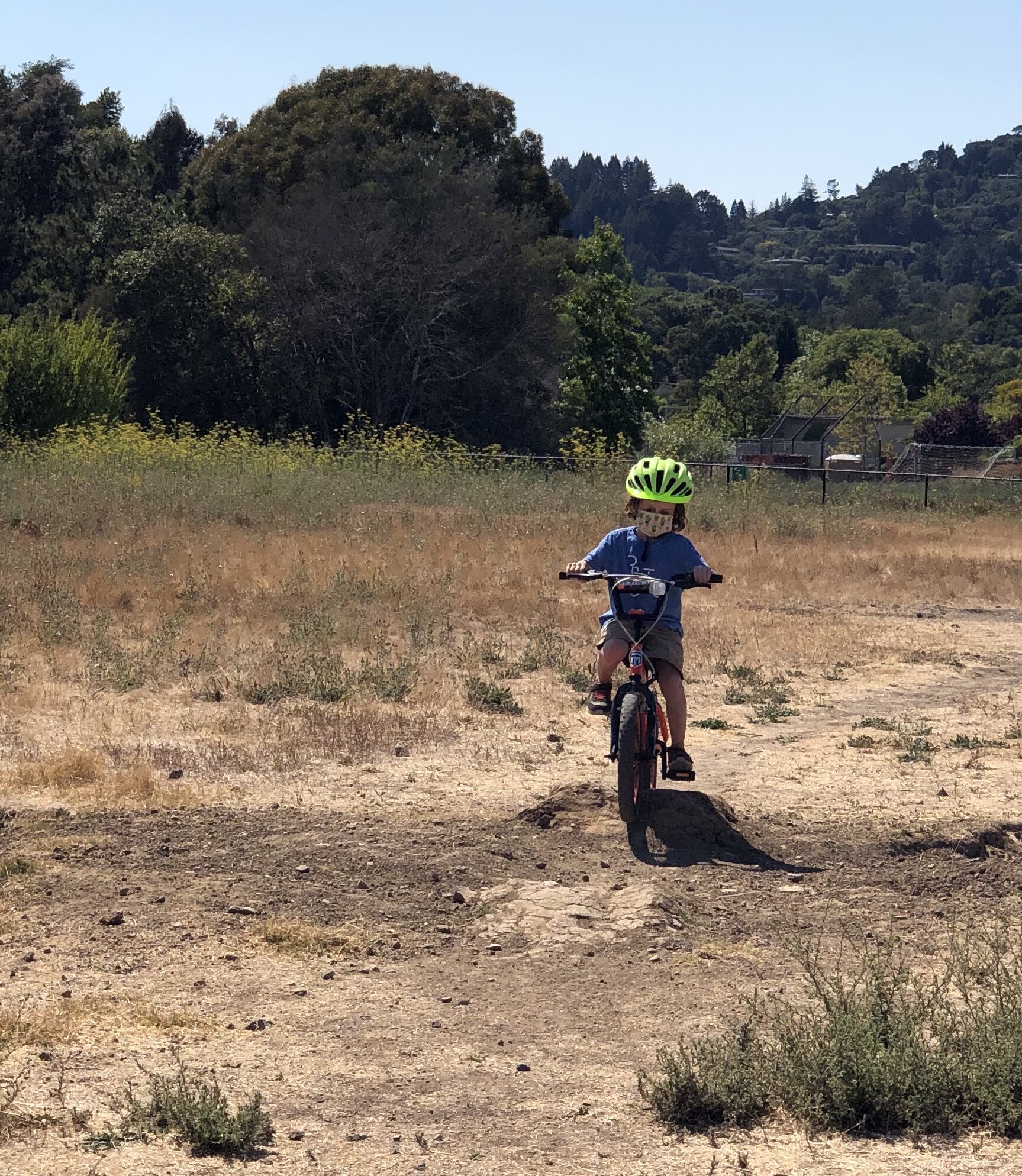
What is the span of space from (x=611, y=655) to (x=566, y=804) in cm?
84

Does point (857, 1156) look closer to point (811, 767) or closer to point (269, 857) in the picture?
point (269, 857)

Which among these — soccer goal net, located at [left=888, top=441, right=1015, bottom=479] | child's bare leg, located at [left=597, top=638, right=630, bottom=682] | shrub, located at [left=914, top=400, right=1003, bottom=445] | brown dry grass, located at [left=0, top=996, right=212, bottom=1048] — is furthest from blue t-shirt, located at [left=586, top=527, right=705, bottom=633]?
shrub, located at [left=914, top=400, right=1003, bottom=445]

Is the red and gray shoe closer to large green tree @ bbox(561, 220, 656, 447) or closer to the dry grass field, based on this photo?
the dry grass field

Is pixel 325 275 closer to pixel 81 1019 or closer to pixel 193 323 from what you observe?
pixel 193 323

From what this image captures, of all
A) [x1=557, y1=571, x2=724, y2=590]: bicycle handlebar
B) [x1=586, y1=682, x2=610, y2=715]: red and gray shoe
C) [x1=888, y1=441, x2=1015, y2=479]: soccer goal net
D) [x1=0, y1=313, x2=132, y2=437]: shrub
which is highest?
[x1=0, y1=313, x2=132, y2=437]: shrub

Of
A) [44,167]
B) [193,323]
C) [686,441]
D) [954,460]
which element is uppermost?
[44,167]

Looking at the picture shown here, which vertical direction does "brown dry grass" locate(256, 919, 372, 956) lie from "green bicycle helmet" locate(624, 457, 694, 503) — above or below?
below

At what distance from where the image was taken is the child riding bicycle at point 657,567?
743 centimetres

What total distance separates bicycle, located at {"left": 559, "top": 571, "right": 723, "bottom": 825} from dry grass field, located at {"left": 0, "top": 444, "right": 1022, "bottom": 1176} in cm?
24

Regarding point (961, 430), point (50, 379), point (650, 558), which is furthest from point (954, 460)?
point (650, 558)

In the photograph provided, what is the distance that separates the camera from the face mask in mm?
7582

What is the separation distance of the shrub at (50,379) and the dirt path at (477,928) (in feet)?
78.5

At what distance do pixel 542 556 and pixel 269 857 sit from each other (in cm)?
1174

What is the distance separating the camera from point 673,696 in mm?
7543
